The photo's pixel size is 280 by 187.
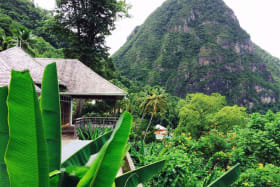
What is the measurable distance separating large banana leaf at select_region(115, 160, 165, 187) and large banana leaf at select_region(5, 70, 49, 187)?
52 cm

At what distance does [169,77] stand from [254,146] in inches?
3619

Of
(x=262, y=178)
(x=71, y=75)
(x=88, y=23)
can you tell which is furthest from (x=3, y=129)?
(x=88, y=23)

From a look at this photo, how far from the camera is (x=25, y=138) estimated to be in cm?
92

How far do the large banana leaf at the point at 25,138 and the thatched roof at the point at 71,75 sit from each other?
9001 mm

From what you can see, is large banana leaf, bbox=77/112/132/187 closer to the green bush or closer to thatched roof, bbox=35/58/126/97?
the green bush

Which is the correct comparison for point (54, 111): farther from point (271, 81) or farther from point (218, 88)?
point (271, 81)

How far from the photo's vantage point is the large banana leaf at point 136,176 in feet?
4.25

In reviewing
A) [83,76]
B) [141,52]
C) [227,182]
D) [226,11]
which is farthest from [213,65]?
[227,182]

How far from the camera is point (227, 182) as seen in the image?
143cm

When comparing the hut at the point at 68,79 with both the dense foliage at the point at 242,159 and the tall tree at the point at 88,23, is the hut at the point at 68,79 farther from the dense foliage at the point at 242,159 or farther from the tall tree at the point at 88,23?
the dense foliage at the point at 242,159

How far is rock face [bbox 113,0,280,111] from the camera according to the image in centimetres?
8612

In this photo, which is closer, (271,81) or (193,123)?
(193,123)

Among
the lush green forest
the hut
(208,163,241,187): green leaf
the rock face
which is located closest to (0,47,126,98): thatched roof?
the hut

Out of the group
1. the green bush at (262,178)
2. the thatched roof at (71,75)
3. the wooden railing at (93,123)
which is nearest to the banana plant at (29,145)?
the green bush at (262,178)
